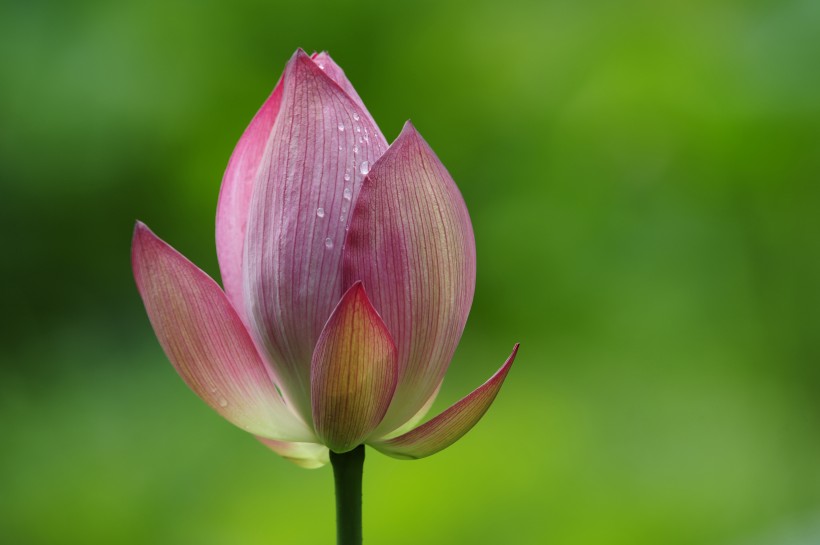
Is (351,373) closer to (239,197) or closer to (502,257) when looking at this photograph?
(239,197)

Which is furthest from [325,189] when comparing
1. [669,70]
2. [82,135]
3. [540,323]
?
[82,135]

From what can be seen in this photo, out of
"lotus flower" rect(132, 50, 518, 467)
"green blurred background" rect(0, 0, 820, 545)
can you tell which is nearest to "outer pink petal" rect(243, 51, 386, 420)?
"lotus flower" rect(132, 50, 518, 467)

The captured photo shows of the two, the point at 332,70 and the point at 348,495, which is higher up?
the point at 332,70

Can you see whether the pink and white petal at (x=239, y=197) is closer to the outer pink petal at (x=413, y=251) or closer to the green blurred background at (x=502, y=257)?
the outer pink petal at (x=413, y=251)

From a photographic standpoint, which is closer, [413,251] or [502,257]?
[413,251]

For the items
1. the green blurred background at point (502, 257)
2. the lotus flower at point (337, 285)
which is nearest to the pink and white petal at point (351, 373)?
the lotus flower at point (337, 285)

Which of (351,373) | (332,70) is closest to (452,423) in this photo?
(351,373)
